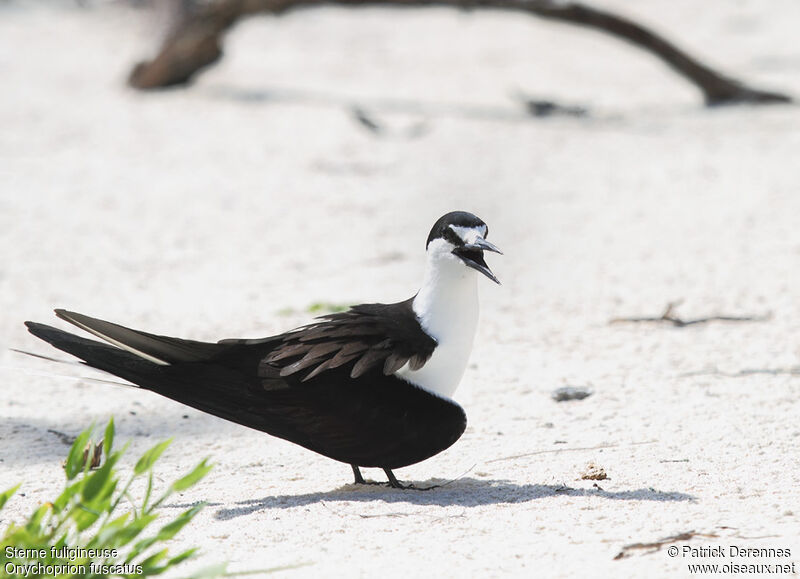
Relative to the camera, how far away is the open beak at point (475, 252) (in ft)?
11.9

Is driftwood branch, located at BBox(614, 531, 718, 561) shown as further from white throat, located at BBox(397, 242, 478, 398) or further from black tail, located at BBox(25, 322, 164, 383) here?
black tail, located at BBox(25, 322, 164, 383)

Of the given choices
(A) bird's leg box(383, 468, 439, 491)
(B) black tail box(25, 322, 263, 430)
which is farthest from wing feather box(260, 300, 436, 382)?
(A) bird's leg box(383, 468, 439, 491)

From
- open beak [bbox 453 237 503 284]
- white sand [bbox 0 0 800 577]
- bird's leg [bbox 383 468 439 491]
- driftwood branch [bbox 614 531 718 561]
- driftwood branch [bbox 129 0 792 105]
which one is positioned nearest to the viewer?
driftwood branch [bbox 614 531 718 561]

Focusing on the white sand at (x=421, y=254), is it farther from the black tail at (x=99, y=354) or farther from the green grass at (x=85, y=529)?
the green grass at (x=85, y=529)

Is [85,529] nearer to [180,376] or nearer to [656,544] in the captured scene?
[180,376]

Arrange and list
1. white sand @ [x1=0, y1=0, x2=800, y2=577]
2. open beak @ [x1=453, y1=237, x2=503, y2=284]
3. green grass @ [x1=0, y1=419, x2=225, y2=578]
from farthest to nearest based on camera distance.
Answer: open beak @ [x1=453, y1=237, x2=503, y2=284], white sand @ [x1=0, y1=0, x2=800, y2=577], green grass @ [x1=0, y1=419, x2=225, y2=578]

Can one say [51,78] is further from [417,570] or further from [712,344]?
[417,570]

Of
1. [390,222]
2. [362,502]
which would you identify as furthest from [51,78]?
[362,502]

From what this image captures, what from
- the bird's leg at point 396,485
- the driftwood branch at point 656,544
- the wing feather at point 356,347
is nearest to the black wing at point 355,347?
the wing feather at point 356,347

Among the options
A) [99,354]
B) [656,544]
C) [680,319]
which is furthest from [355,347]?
[680,319]

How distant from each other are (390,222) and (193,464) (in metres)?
3.90

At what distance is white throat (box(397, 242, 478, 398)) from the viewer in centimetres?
368

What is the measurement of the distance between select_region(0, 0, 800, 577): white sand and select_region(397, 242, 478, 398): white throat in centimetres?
38

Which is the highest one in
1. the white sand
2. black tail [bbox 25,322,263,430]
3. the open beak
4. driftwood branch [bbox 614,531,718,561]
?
the open beak
